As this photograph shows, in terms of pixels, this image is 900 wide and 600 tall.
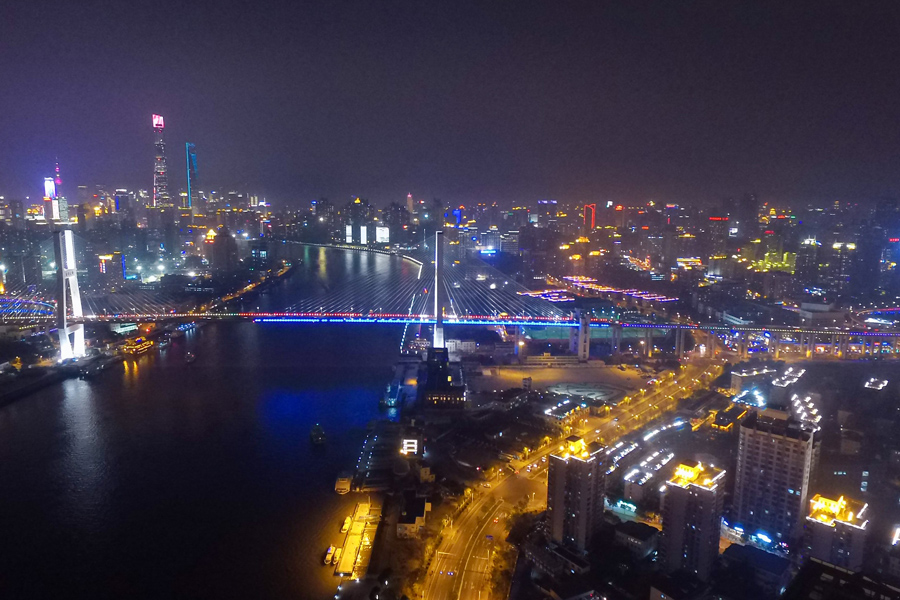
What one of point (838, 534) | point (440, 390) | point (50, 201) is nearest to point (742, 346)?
point (440, 390)

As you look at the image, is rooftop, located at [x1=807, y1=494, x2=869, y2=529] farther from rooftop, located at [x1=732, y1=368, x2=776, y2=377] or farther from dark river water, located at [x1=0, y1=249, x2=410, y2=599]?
rooftop, located at [x1=732, y1=368, x2=776, y2=377]

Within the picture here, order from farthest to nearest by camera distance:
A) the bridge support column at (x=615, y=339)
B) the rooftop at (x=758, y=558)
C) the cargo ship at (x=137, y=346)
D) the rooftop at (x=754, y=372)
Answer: the bridge support column at (x=615, y=339) < the cargo ship at (x=137, y=346) < the rooftop at (x=754, y=372) < the rooftop at (x=758, y=558)

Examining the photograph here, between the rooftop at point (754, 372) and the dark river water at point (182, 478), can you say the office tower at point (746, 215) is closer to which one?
the rooftop at point (754, 372)

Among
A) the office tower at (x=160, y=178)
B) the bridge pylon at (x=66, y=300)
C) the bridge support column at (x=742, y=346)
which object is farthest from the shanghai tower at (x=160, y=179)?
the bridge support column at (x=742, y=346)

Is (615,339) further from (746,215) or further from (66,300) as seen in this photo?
(746,215)

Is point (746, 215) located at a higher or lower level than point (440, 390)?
higher

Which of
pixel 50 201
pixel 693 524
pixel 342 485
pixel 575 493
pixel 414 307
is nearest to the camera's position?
pixel 693 524
